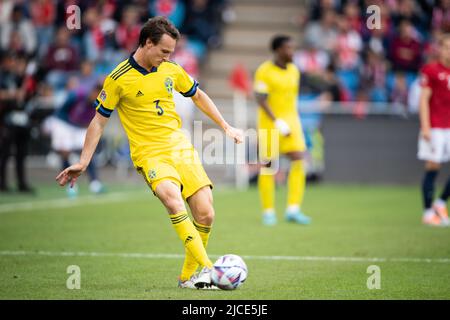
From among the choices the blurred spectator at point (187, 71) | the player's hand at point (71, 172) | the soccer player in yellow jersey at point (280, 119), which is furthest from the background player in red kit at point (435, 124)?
the blurred spectator at point (187, 71)

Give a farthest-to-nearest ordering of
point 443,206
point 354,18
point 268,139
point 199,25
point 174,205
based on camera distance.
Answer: point 199,25 → point 354,18 → point 268,139 → point 443,206 → point 174,205

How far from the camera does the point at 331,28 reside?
2419 cm

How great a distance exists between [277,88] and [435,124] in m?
2.42

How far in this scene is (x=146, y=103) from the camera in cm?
809

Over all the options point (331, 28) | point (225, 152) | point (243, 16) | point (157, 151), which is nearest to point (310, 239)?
point (157, 151)

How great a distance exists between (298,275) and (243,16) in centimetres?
1942

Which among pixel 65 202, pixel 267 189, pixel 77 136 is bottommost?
pixel 65 202

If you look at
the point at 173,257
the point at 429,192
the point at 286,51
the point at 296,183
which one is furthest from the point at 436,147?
the point at 173,257

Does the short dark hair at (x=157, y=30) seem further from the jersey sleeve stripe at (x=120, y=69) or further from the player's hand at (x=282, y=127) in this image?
the player's hand at (x=282, y=127)

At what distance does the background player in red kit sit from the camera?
1339 cm

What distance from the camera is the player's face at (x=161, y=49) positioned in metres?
7.77

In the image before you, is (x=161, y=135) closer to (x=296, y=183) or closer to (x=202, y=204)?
(x=202, y=204)

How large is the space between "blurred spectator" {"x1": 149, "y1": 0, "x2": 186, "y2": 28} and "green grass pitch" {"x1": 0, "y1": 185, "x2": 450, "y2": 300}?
895 centimetres

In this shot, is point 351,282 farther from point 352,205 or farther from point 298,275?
point 352,205
